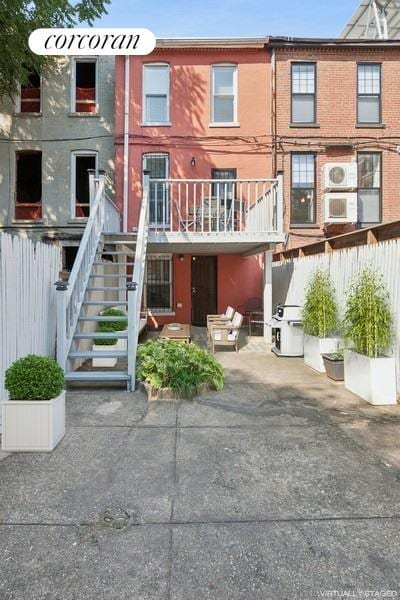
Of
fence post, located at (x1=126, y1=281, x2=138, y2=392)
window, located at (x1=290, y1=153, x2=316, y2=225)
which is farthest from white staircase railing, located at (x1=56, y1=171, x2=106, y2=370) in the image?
window, located at (x1=290, y1=153, x2=316, y2=225)

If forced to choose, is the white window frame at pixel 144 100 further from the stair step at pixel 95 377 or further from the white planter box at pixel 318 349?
the stair step at pixel 95 377

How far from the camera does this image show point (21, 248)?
159 inches

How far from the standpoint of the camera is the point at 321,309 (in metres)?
6.25

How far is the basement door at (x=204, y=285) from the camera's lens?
11.3 m

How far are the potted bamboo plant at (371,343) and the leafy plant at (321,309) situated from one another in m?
1.08

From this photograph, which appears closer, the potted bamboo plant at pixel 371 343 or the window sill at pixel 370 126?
the potted bamboo plant at pixel 371 343

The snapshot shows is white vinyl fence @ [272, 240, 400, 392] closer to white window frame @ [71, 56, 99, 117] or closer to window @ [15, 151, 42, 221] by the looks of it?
white window frame @ [71, 56, 99, 117]

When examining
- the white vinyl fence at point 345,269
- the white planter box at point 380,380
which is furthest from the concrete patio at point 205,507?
the white vinyl fence at point 345,269

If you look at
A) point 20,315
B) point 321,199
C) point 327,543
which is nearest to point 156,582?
point 327,543

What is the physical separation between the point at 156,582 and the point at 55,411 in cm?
187

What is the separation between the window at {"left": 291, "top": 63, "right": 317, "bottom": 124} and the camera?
36.1 ft

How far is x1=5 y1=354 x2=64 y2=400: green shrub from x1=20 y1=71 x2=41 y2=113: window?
36.9 ft

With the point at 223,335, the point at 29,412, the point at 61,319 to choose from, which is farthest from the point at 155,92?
the point at 29,412

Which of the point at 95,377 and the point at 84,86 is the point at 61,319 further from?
the point at 84,86
